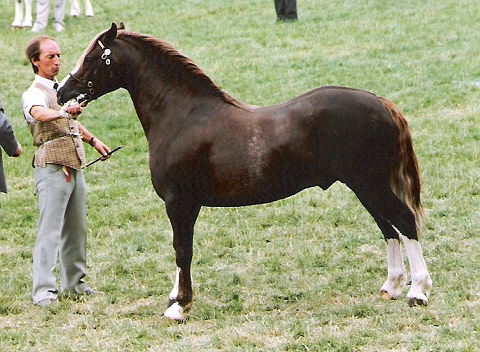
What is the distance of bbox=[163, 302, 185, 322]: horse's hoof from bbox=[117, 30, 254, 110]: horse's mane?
1.57 meters

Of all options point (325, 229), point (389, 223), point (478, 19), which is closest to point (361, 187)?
point (389, 223)

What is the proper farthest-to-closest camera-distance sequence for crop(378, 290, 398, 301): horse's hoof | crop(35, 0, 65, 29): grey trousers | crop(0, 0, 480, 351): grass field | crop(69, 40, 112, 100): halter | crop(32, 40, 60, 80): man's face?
crop(35, 0, 65, 29): grey trousers → crop(32, 40, 60, 80): man's face → crop(378, 290, 398, 301): horse's hoof → crop(69, 40, 112, 100): halter → crop(0, 0, 480, 351): grass field

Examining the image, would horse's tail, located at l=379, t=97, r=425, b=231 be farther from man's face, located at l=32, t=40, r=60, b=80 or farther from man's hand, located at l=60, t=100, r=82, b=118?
man's face, located at l=32, t=40, r=60, b=80

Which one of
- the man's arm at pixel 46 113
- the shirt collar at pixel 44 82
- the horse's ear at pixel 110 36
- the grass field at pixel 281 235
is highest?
the horse's ear at pixel 110 36

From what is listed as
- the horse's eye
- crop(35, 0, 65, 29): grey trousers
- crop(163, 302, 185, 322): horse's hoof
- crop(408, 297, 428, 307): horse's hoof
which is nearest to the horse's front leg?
crop(163, 302, 185, 322): horse's hoof

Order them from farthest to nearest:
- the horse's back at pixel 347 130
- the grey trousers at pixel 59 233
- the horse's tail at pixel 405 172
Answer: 1. the grey trousers at pixel 59 233
2. the horse's tail at pixel 405 172
3. the horse's back at pixel 347 130

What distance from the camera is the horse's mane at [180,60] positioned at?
247 inches

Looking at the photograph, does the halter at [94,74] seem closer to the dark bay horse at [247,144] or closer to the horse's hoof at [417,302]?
the dark bay horse at [247,144]

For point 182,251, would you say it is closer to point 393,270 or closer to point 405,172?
point 393,270

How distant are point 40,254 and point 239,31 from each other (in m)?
11.2

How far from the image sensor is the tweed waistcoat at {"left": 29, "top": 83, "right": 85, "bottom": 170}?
656 cm

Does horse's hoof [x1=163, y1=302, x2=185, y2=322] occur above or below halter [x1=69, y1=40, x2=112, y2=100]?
below

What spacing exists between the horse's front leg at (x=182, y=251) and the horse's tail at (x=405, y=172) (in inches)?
59.1

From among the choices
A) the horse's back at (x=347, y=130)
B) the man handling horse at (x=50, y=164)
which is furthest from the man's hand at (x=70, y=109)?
the horse's back at (x=347, y=130)
